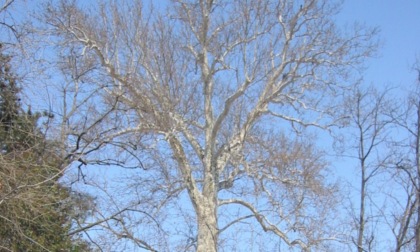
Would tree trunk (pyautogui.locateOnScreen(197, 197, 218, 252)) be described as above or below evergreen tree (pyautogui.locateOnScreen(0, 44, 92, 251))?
above

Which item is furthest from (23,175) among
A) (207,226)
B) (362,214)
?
(362,214)

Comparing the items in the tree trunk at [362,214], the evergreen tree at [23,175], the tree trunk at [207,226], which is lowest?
the evergreen tree at [23,175]

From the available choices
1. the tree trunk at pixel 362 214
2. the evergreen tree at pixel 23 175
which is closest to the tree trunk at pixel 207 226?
the tree trunk at pixel 362 214

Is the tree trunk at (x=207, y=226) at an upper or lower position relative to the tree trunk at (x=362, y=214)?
lower

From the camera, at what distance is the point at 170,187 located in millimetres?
14945

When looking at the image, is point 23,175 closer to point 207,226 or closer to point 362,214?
point 207,226

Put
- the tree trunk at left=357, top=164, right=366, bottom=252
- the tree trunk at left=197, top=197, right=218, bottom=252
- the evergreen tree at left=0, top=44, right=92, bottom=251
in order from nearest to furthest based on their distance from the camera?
the evergreen tree at left=0, top=44, right=92, bottom=251 < the tree trunk at left=197, top=197, right=218, bottom=252 < the tree trunk at left=357, top=164, right=366, bottom=252

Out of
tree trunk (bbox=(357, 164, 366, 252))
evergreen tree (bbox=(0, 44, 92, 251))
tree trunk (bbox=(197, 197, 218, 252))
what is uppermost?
tree trunk (bbox=(357, 164, 366, 252))

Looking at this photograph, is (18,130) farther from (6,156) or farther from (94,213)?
(94,213)

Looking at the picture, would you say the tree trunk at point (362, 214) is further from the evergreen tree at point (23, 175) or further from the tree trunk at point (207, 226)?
the evergreen tree at point (23, 175)

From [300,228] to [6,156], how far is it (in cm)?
1005

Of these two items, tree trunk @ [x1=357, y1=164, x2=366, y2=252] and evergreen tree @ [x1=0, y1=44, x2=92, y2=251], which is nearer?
evergreen tree @ [x1=0, y1=44, x2=92, y2=251]

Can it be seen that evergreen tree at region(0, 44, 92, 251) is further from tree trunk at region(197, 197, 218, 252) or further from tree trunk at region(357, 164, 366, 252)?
tree trunk at region(357, 164, 366, 252)

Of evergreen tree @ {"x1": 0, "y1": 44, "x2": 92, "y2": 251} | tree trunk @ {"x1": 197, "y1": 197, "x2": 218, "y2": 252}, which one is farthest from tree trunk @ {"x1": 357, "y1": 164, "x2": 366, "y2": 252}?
evergreen tree @ {"x1": 0, "y1": 44, "x2": 92, "y2": 251}
